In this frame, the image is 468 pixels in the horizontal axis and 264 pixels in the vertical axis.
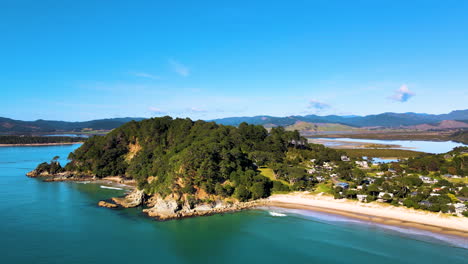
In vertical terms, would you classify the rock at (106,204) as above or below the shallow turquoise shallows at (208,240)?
above

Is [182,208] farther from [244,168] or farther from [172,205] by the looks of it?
[244,168]

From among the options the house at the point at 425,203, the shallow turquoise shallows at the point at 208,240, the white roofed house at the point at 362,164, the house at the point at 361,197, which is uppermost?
the white roofed house at the point at 362,164

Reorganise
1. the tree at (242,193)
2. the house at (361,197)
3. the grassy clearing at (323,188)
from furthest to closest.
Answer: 1. the grassy clearing at (323,188)
2. the tree at (242,193)
3. the house at (361,197)

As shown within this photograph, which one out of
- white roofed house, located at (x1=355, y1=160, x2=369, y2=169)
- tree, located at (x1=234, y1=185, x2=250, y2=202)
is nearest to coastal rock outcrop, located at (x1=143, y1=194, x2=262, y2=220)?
tree, located at (x1=234, y1=185, x2=250, y2=202)

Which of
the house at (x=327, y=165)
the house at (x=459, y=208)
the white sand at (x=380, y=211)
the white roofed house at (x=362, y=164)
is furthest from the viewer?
the white roofed house at (x=362, y=164)

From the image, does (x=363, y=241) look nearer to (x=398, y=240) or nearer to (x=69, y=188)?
(x=398, y=240)

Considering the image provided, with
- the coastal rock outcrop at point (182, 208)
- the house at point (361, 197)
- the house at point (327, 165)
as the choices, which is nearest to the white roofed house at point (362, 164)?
the house at point (327, 165)

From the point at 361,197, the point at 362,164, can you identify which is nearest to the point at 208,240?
the point at 361,197

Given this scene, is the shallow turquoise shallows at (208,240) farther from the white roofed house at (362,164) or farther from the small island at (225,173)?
the white roofed house at (362,164)
